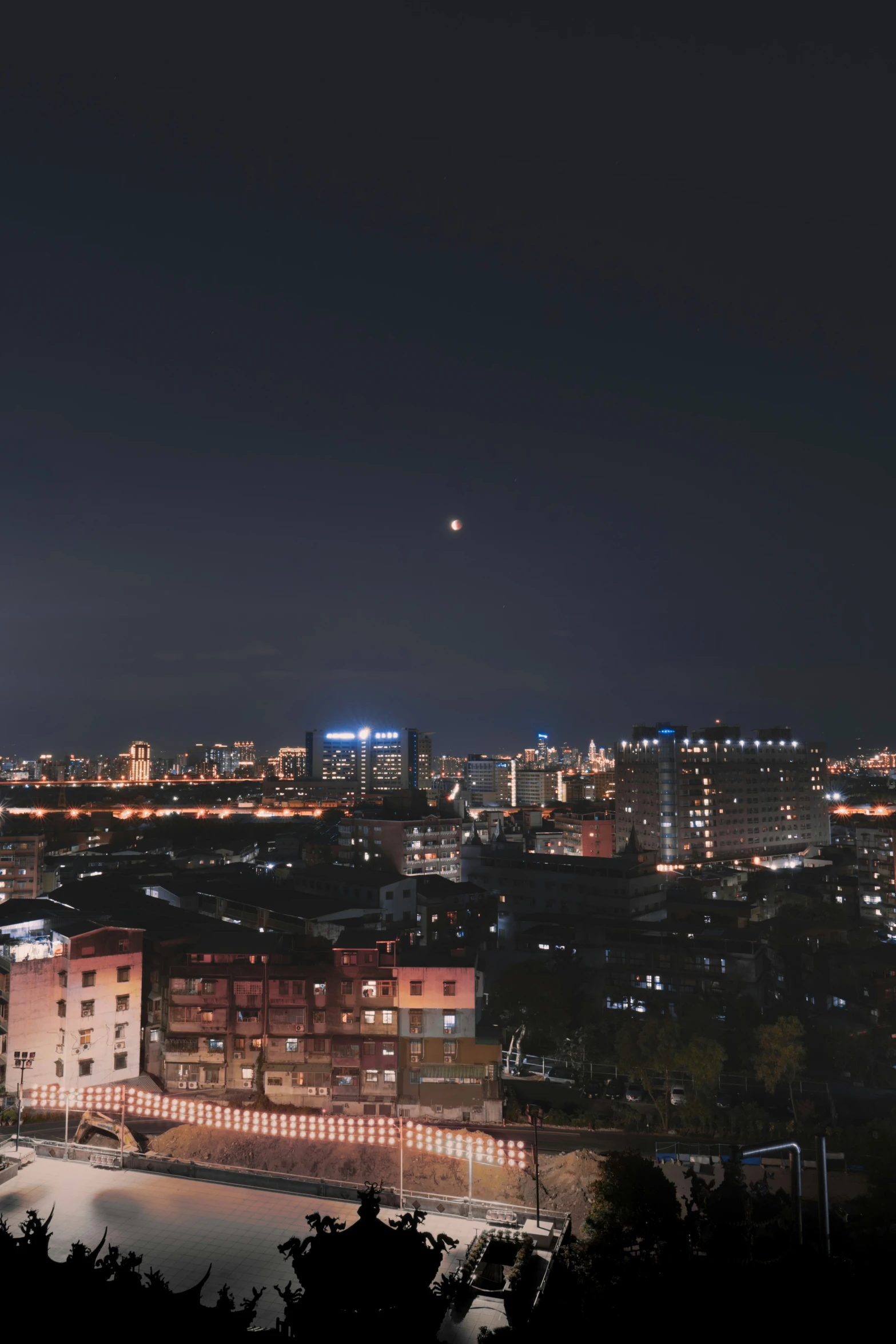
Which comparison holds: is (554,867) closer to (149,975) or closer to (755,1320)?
(149,975)

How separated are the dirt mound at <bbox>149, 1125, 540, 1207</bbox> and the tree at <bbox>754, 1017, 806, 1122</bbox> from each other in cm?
569

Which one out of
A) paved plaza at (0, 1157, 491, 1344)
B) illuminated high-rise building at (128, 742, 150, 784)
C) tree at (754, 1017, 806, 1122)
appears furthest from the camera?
illuminated high-rise building at (128, 742, 150, 784)

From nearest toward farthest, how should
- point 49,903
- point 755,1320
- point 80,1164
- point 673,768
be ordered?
point 755,1320, point 80,1164, point 49,903, point 673,768

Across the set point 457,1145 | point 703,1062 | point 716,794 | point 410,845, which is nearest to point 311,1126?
point 457,1145

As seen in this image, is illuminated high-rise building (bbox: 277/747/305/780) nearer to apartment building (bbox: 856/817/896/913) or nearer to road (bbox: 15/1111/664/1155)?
apartment building (bbox: 856/817/896/913)

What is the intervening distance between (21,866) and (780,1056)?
25.0 metres

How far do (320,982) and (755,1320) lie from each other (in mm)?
9803

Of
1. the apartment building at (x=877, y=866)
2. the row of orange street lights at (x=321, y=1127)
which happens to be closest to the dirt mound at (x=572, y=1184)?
the row of orange street lights at (x=321, y=1127)

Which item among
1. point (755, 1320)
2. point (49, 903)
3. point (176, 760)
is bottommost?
point (755, 1320)

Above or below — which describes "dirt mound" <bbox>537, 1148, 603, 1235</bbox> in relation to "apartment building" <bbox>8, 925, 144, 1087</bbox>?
below

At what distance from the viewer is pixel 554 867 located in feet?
86.0

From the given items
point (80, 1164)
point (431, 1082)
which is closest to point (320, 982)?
point (431, 1082)

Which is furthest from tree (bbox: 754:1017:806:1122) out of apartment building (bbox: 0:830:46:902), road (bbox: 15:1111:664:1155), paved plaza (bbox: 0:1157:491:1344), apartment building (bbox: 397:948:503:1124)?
apartment building (bbox: 0:830:46:902)

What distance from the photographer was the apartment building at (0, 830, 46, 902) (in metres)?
28.8
